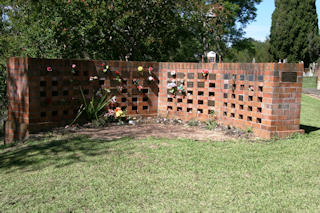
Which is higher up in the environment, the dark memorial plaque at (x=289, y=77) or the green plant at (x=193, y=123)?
the dark memorial plaque at (x=289, y=77)

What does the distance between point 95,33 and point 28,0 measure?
3.08 m

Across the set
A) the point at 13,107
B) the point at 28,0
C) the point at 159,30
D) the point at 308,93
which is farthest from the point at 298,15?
the point at 13,107

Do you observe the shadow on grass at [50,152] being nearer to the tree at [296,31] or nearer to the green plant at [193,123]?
the green plant at [193,123]

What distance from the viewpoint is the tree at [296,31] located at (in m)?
29.6

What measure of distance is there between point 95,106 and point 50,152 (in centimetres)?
219

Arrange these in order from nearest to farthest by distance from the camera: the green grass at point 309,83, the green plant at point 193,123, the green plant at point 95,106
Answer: the green plant at point 95,106 < the green plant at point 193,123 < the green grass at point 309,83

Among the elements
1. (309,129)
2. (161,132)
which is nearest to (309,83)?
(309,129)

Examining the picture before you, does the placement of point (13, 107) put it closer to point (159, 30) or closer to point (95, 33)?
point (95, 33)

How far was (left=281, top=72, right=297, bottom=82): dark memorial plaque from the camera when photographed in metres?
5.58

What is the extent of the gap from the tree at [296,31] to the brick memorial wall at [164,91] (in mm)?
25583

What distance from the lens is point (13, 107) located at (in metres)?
6.11

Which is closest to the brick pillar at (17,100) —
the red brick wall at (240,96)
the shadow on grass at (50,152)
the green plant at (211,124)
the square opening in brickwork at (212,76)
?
the shadow on grass at (50,152)

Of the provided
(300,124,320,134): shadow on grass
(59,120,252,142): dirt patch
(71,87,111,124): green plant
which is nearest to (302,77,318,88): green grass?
(300,124,320,134): shadow on grass

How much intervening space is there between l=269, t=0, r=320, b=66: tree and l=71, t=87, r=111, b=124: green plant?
26.6m
